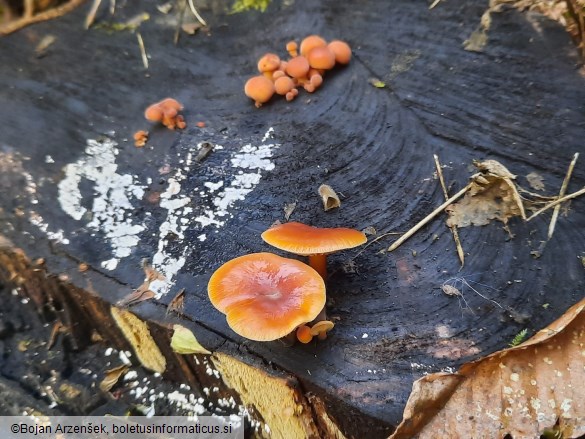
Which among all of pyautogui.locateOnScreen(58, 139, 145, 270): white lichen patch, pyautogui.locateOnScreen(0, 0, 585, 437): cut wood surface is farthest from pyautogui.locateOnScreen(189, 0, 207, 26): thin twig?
pyautogui.locateOnScreen(58, 139, 145, 270): white lichen patch

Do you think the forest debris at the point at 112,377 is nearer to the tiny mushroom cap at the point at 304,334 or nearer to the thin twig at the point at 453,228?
the tiny mushroom cap at the point at 304,334

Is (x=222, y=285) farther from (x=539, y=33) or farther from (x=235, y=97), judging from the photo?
(x=539, y=33)

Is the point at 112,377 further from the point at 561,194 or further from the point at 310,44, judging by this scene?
the point at 561,194

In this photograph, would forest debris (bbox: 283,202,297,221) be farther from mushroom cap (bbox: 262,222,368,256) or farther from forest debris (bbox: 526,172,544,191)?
forest debris (bbox: 526,172,544,191)

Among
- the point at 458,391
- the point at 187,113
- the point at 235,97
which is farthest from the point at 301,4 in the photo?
the point at 458,391

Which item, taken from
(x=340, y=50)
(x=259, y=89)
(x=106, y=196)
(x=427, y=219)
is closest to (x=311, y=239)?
(x=427, y=219)

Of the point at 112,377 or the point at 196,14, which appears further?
the point at 196,14

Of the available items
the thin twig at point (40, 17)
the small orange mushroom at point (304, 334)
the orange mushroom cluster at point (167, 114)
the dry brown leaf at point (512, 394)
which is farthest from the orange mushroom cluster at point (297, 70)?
the dry brown leaf at point (512, 394)

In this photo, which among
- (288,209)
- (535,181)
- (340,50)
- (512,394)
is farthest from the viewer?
(340,50)
